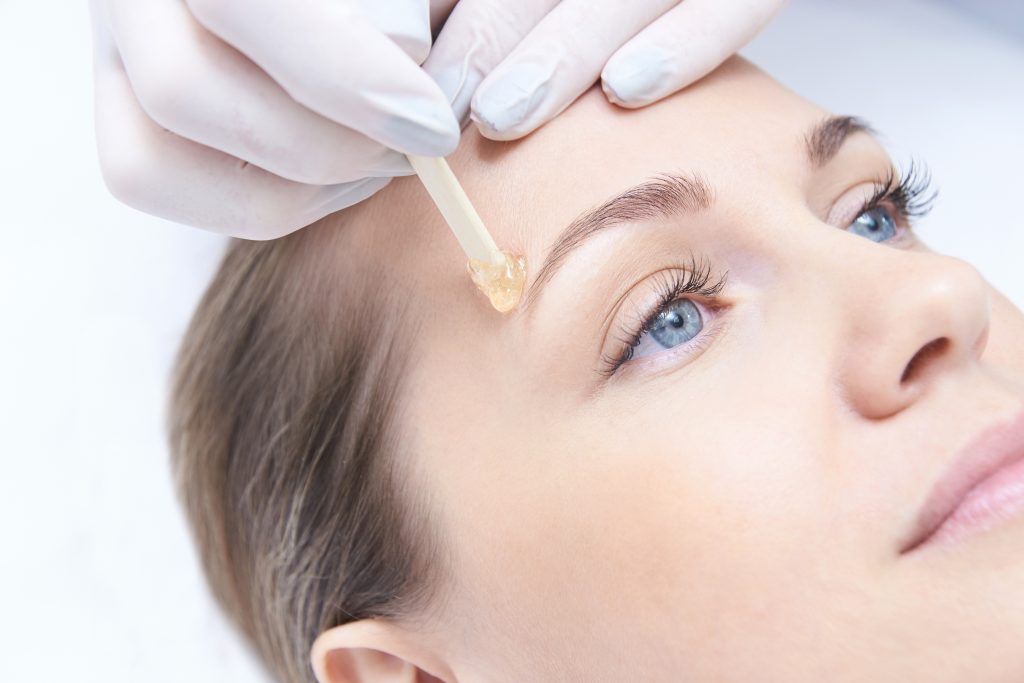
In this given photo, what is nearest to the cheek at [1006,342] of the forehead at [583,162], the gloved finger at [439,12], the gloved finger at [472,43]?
the forehead at [583,162]

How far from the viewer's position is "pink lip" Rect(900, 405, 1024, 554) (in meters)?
0.89

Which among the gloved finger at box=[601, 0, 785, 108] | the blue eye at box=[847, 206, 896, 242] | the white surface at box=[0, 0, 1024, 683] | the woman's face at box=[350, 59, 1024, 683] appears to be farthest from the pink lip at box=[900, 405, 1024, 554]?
the white surface at box=[0, 0, 1024, 683]

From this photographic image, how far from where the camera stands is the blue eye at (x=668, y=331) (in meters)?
1.04

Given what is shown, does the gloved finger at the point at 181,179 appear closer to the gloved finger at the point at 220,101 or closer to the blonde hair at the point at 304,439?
the gloved finger at the point at 220,101

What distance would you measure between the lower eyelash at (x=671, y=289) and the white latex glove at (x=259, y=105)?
269mm

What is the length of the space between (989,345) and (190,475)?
1.11 m

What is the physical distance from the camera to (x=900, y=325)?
932 millimetres

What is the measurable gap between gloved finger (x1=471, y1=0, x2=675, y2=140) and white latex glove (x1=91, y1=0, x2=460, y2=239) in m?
0.09

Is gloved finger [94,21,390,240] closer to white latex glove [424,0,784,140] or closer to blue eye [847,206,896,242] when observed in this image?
white latex glove [424,0,784,140]

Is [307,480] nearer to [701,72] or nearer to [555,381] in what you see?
[555,381]

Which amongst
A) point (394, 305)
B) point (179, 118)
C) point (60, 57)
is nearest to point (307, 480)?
point (394, 305)

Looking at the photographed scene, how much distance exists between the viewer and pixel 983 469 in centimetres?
91

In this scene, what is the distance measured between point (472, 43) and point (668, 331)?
0.39m

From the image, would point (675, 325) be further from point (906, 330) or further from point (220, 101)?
point (220, 101)
